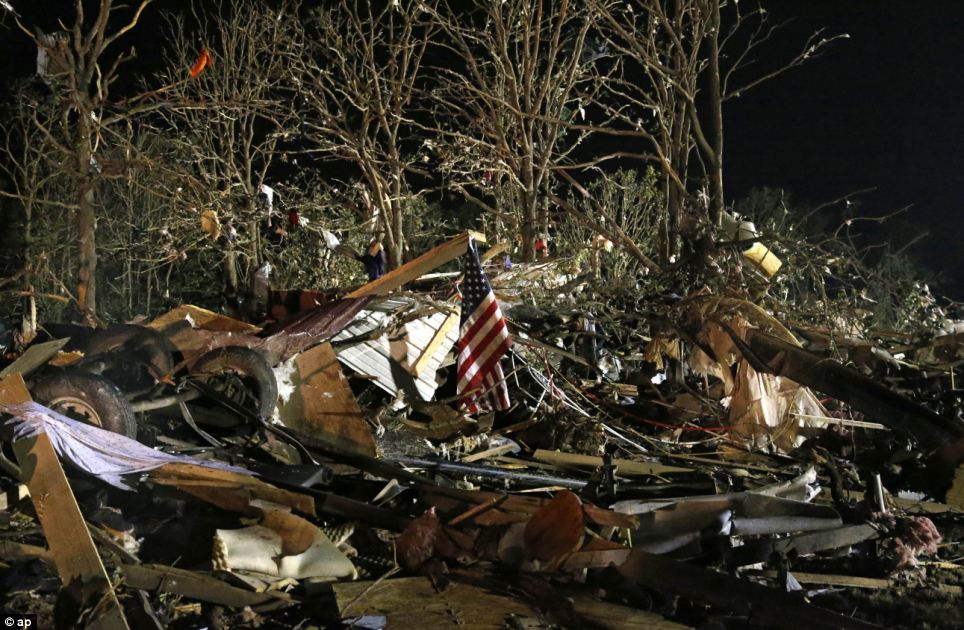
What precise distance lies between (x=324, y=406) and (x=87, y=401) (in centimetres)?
252

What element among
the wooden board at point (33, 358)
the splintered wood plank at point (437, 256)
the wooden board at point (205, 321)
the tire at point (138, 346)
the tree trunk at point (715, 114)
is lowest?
the wooden board at point (205, 321)

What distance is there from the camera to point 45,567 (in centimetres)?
578

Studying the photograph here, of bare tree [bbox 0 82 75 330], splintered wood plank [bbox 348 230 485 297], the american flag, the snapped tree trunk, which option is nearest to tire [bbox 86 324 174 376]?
splintered wood plank [bbox 348 230 485 297]

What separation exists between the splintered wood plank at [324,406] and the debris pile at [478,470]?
0.02 meters

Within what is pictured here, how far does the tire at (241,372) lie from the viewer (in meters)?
9.17

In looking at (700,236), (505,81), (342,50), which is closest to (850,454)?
(700,236)

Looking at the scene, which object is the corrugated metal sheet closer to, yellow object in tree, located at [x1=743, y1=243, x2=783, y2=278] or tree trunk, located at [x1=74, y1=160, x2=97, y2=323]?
yellow object in tree, located at [x1=743, y1=243, x2=783, y2=278]

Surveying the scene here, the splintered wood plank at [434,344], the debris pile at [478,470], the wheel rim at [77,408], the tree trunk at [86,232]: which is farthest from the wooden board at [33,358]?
the tree trunk at [86,232]

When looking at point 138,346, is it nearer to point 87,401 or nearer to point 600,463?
point 87,401

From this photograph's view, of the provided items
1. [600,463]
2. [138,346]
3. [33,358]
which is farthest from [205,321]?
[600,463]

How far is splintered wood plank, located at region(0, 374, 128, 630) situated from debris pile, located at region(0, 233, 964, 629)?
1cm

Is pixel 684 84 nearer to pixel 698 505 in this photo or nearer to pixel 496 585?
pixel 698 505

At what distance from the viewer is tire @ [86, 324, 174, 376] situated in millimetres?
9008

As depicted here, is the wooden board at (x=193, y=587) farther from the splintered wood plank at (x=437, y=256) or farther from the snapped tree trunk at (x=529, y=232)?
the snapped tree trunk at (x=529, y=232)
